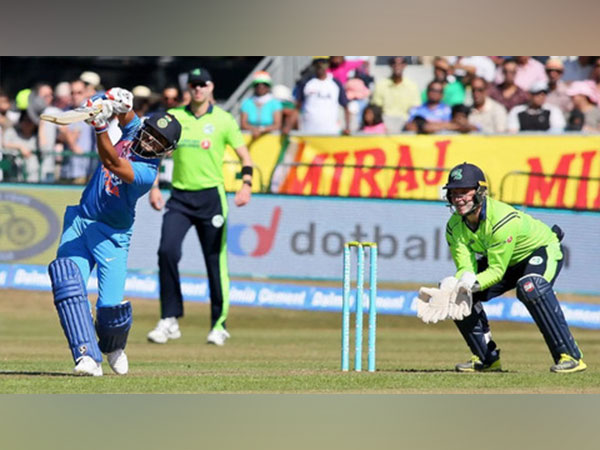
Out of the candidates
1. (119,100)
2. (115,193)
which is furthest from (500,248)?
(119,100)

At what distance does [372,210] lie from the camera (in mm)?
17719

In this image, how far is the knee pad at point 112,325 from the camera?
32.5ft

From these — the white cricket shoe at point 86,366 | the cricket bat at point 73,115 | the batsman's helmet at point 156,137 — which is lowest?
the white cricket shoe at point 86,366

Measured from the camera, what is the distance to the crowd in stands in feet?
60.3

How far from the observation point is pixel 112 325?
32.7 feet

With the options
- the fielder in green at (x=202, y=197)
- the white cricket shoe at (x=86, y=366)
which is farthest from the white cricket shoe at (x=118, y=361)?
the fielder in green at (x=202, y=197)

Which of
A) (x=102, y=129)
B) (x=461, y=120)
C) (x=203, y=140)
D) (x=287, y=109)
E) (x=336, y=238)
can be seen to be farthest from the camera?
(x=287, y=109)

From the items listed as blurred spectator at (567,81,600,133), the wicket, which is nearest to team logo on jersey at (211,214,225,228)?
the wicket

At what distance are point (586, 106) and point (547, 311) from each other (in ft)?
27.2

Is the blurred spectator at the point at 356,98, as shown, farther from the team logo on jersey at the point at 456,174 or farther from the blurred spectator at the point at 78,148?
the team logo on jersey at the point at 456,174

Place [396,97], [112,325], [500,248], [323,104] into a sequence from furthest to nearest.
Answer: [396,97], [323,104], [500,248], [112,325]

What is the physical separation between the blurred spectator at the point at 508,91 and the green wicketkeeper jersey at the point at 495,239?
26.4ft

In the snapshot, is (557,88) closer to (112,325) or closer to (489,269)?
(489,269)

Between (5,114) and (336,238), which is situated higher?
(5,114)
